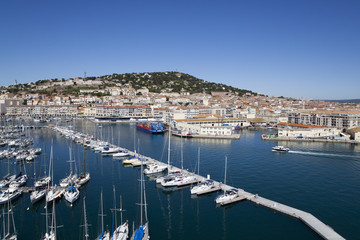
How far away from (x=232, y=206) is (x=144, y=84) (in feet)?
375

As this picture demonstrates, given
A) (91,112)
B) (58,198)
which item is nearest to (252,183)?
(58,198)

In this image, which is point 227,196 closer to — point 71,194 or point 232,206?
point 232,206

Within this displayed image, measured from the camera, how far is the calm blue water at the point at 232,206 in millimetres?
12297

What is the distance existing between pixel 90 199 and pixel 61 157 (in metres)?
11.9

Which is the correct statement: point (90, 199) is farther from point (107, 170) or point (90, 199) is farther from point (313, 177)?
A: point (313, 177)

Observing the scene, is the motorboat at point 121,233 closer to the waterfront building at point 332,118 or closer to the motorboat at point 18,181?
the motorboat at point 18,181

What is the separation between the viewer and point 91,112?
73250mm

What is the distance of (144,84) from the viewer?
125 m

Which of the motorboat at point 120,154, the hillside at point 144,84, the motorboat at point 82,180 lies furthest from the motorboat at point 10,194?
the hillside at point 144,84

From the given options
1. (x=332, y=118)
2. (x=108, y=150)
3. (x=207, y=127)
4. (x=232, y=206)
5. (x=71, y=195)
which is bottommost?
(x=232, y=206)

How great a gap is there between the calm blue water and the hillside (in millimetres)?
87427

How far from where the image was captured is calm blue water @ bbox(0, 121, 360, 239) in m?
12.3

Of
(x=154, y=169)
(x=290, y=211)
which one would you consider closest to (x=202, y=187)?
(x=290, y=211)

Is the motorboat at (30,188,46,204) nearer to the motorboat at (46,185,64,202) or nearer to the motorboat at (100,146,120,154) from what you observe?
the motorboat at (46,185,64,202)
